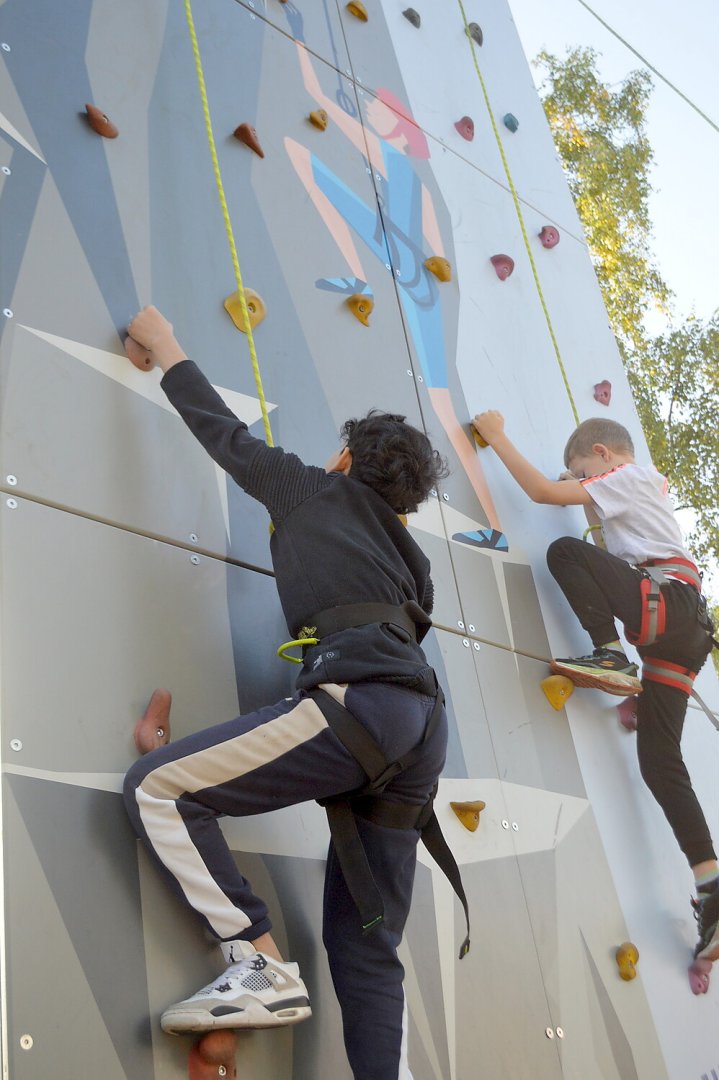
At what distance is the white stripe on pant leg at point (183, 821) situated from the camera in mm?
1612

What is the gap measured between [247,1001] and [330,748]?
363 mm

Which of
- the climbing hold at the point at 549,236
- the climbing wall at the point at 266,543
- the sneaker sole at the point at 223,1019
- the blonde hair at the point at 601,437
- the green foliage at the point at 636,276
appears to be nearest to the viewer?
the sneaker sole at the point at 223,1019

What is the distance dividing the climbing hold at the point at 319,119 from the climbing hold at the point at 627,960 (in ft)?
7.09

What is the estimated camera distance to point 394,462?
2.01 m

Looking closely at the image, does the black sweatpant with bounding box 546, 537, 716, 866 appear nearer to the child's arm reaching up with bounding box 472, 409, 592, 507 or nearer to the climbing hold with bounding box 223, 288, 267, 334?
the child's arm reaching up with bounding box 472, 409, 592, 507

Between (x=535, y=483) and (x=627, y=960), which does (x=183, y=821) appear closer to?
(x=627, y=960)

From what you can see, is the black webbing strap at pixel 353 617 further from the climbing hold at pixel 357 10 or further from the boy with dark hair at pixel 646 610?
the climbing hold at pixel 357 10

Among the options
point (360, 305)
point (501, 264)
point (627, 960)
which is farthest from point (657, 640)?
point (501, 264)

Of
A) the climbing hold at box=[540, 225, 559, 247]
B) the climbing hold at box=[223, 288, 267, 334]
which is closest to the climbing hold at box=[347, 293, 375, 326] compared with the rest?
the climbing hold at box=[223, 288, 267, 334]

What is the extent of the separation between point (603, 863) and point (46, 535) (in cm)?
159

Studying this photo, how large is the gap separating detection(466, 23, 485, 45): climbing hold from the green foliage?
571 cm

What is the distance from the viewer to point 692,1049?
2662 millimetres

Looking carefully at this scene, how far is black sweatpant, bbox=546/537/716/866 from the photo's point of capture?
2.87m

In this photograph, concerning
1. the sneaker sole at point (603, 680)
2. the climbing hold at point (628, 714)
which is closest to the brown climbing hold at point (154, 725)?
the sneaker sole at point (603, 680)
